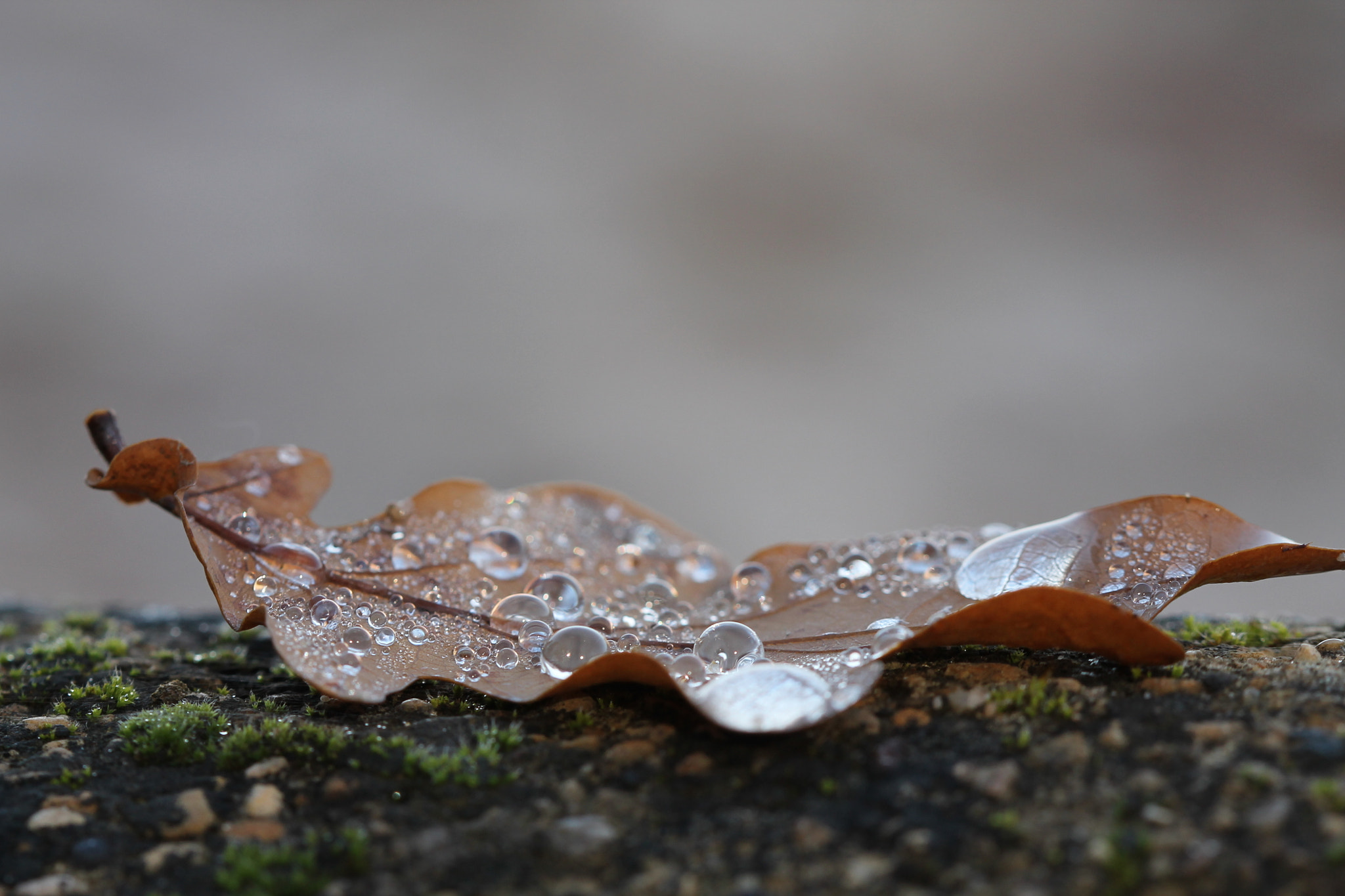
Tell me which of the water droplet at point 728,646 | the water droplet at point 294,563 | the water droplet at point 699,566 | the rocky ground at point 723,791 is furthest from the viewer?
the water droplet at point 699,566

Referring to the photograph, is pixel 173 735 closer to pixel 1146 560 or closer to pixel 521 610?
pixel 521 610

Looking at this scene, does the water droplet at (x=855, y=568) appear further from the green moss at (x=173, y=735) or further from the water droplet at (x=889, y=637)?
the green moss at (x=173, y=735)

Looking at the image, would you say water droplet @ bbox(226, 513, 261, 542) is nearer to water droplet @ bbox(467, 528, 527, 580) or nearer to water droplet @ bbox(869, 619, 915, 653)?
water droplet @ bbox(467, 528, 527, 580)

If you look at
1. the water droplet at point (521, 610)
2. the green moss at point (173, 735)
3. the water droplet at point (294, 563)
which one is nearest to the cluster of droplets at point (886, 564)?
the water droplet at point (521, 610)

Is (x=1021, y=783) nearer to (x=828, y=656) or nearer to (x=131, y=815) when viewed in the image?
(x=828, y=656)

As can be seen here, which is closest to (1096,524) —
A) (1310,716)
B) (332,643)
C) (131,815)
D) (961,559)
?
(961,559)

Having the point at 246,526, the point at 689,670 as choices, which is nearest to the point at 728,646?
the point at 689,670
